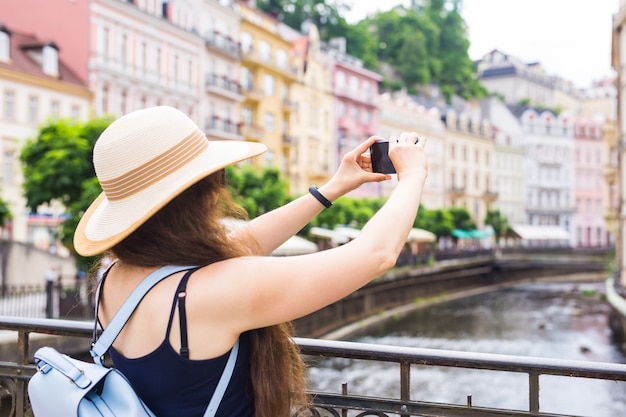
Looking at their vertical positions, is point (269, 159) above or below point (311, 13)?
below

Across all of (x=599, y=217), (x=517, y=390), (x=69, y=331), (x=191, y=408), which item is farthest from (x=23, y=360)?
(x=599, y=217)

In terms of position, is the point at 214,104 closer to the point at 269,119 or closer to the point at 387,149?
the point at 269,119

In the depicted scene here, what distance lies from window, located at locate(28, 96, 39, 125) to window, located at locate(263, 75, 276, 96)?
16846 millimetres

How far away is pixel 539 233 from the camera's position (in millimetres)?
68188

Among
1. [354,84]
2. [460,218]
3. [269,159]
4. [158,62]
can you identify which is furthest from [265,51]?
[460,218]

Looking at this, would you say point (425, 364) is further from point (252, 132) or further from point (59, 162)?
point (252, 132)

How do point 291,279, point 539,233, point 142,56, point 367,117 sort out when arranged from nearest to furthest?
point 291,279, point 142,56, point 367,117, point 539,233

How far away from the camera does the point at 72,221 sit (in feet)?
56.5

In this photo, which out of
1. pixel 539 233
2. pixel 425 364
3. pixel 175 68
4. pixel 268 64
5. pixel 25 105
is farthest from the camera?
pixel 539 233

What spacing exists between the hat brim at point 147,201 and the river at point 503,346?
7.72 m

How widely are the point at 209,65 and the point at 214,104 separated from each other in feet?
6.32

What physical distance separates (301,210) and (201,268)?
609 millimetres

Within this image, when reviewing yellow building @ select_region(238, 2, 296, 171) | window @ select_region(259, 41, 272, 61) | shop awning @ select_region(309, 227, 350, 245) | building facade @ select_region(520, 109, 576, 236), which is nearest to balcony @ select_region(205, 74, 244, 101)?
yellow building @ select_region(238, 2, 296, 171)

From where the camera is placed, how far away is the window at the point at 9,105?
2792cm
